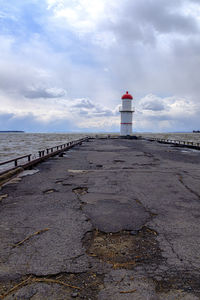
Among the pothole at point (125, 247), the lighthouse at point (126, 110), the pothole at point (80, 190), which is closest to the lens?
the pothole at point (125, 247)

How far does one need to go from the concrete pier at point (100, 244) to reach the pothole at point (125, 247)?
2cm

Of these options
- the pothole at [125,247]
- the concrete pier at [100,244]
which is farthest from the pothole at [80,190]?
the pothole at [125,247]

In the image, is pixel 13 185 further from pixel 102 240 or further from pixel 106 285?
pixel 106 285

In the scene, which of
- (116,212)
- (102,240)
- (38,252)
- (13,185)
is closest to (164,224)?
(116,212)

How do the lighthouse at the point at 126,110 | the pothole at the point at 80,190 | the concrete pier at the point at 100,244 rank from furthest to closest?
the lighthouse at the point at 126,110
the pothole at the point at 80,190
the concrete pier at the point at 100,244

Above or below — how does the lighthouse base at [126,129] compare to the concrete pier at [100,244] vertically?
above

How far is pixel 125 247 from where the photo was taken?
3846mm

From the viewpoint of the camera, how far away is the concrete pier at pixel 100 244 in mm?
2854

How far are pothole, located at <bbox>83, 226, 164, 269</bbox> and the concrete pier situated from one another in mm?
16

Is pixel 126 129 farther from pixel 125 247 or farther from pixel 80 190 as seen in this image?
pixel 125 247

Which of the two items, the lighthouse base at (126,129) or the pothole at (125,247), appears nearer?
the pothole at (125,247)

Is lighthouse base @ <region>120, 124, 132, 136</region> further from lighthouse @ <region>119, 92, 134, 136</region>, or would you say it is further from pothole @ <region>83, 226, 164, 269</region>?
pothole @ <region>83, 226, 164, 269</region>

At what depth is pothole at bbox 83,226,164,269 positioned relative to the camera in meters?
3.44

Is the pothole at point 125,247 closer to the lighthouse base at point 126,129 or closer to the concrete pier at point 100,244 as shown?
the concrete pier at point 100,244
